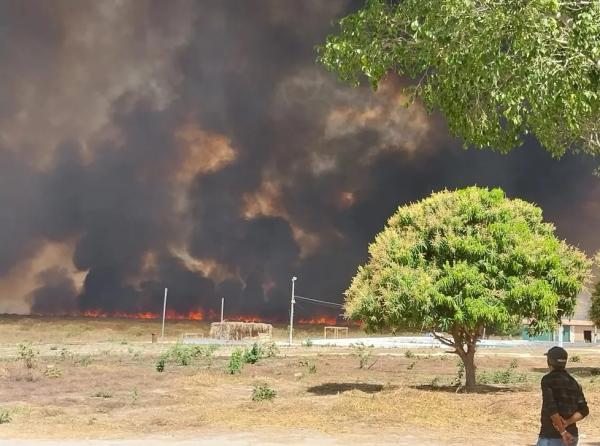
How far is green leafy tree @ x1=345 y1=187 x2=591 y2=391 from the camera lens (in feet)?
76.4

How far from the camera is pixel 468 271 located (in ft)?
76.8

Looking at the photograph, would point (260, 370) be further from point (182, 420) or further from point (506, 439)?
point (506, 439)

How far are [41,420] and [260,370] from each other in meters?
17.1

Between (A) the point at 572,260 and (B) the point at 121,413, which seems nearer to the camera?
(B) the point at 121,413

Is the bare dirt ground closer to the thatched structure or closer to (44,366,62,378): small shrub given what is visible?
(44,366,62,378): small shrub

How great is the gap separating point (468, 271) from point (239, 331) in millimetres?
55922

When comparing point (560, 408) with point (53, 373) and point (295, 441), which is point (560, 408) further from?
point (53, 373)

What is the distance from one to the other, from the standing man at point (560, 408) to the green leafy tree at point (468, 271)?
1499 cm

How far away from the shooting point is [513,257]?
23.9 m

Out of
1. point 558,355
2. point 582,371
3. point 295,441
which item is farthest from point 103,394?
point 582,371

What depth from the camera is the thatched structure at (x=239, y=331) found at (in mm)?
76481

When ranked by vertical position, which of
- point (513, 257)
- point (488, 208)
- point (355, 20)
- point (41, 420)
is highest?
point (355, 20)

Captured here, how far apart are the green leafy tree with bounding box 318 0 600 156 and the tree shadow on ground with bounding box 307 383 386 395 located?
1240 cm

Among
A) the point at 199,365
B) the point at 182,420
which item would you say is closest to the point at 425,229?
the point at 182,420
